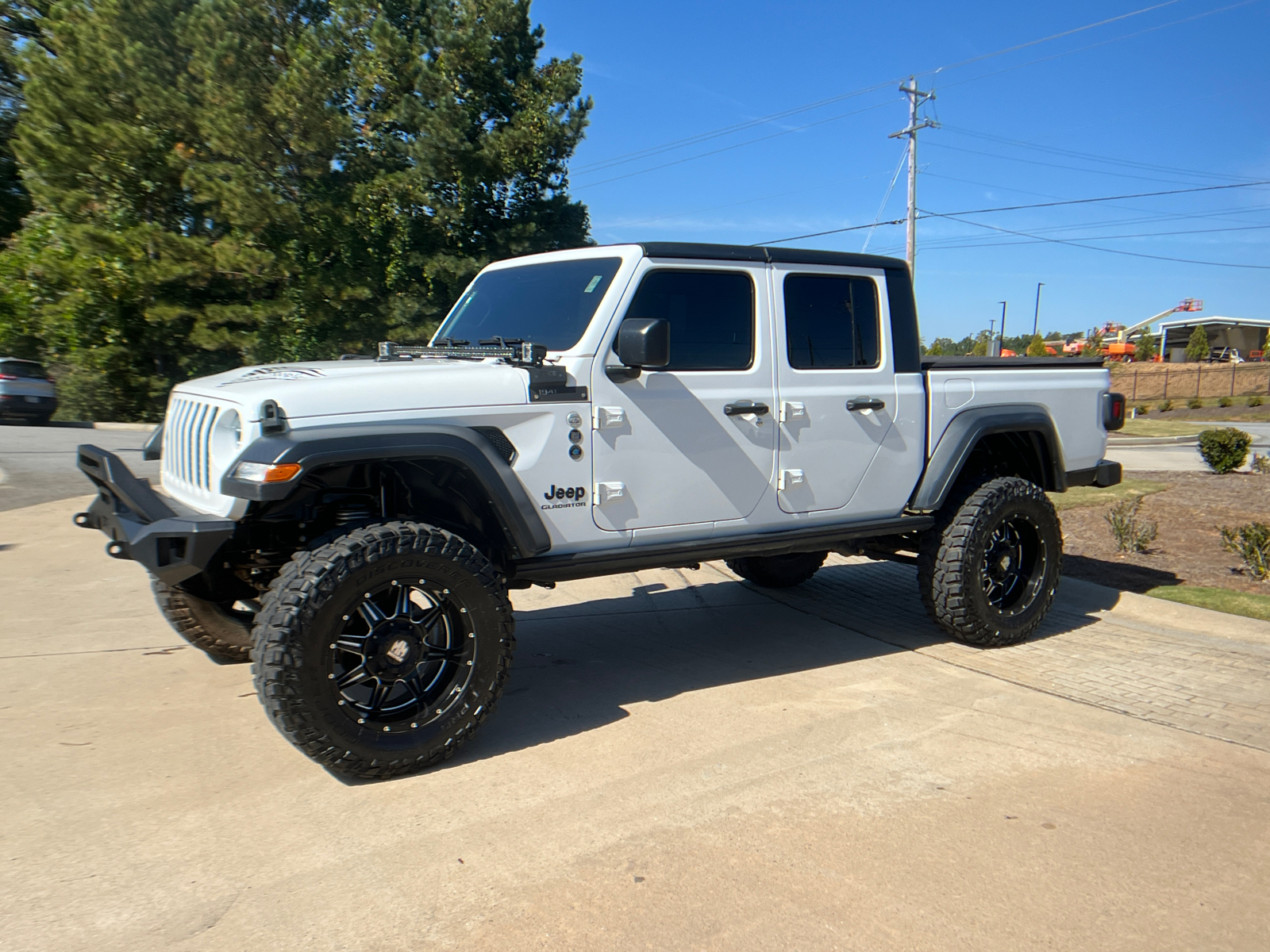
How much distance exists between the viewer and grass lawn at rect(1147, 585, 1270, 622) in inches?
239

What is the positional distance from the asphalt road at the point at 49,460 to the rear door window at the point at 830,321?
499cm

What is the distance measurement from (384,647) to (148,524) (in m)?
1.01

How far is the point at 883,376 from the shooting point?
16.8 feet

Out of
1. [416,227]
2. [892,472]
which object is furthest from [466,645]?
[416,227]

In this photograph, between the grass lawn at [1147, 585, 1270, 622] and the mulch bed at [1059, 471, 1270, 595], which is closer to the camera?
the grass lawn at [1147, 585, 1270, 622]

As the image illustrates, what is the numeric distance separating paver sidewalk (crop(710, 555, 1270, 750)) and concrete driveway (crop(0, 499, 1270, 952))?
0.09 feet

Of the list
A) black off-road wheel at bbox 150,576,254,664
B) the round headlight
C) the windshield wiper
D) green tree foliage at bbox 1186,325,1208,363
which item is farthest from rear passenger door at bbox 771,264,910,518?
green tree foliage at bbox 1186,325,1208,363

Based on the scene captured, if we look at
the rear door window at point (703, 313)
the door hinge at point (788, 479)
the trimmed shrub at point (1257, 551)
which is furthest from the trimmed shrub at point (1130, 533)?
the rear door window at point (703, 313)

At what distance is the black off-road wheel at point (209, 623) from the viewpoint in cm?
459

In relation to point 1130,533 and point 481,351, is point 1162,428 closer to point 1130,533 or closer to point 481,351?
point 1130,533

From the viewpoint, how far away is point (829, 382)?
16.0 ft

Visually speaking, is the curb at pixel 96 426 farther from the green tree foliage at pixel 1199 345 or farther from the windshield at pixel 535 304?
the green tree foliage at pixel 1199 345

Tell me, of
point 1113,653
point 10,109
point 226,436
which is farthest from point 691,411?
point 10,109

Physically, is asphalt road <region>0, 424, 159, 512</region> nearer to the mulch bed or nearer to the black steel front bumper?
the black steel front bumper
